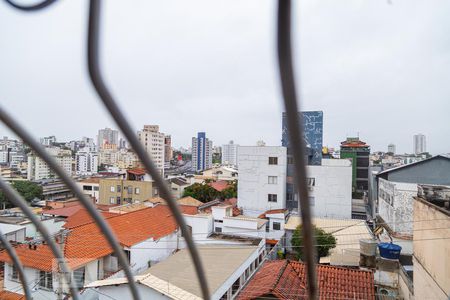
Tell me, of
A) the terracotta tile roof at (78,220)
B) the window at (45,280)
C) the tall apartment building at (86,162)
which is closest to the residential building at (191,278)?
the window at (45,280)

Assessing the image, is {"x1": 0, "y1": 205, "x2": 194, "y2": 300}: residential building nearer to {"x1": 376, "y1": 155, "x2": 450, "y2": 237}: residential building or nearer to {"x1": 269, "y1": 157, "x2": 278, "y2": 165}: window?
{"x1": 376, "y1": 155, "x2": 450, "y2": 237}: residential building

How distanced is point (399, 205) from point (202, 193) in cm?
1541

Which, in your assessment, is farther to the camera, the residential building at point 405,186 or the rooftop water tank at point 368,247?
the residential building at point 405,186

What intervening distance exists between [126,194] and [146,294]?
1933 centimetres

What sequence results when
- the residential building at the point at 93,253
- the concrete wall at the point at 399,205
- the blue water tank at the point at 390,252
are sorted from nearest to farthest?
the blue water tank at the point at 390,252 → the residential building at the point at 93,253 → the concrete wall at the point at 399,205

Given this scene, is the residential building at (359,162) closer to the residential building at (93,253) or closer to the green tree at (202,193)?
the green tree at (202,193)

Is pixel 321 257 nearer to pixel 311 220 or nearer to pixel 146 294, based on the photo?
pixel 146 294

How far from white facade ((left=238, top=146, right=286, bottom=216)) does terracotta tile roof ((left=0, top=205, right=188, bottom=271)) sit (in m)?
6.83

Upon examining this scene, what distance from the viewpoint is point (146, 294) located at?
6.58 metres

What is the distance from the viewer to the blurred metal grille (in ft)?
1.65

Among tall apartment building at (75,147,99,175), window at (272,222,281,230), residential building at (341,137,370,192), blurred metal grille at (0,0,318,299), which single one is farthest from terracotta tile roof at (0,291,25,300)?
tall apartment building at (75,147,99,175)

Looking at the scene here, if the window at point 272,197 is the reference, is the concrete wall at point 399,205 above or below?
above

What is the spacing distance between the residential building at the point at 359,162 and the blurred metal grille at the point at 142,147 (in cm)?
3251

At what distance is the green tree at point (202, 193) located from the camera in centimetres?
2508
